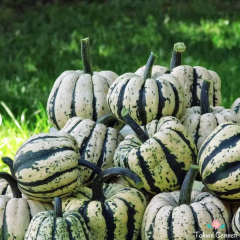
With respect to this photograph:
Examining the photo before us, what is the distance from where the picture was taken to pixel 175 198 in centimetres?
217

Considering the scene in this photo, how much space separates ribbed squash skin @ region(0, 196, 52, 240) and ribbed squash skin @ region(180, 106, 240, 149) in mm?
791

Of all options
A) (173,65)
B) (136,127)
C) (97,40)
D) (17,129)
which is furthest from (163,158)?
(97,40)

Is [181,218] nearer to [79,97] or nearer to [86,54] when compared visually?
[79,97]

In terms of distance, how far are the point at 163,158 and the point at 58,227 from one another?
55 centimetres

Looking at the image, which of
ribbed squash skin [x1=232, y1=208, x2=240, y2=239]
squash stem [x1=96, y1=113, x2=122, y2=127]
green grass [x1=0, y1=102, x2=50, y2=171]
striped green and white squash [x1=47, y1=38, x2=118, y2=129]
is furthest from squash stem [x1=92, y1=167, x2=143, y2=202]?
green grass [x1=0, y1=102, x2=50, y2=171]

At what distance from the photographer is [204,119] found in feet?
8.29

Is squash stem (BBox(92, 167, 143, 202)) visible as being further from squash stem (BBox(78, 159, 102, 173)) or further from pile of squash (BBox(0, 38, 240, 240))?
squash stem (BBox(78, 159, 102, 173))

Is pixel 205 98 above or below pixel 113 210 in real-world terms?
above

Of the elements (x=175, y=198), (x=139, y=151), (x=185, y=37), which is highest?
(x=139, y=151)

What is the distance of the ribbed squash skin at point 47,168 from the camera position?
214cm

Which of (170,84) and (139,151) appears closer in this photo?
(139,151)

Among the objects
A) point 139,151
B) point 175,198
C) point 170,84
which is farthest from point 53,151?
point 170,84

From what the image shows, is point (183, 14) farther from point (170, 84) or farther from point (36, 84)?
point (170, 84)

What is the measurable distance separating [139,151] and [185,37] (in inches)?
198
